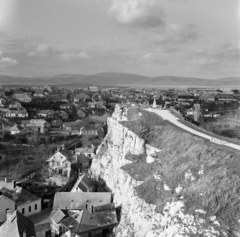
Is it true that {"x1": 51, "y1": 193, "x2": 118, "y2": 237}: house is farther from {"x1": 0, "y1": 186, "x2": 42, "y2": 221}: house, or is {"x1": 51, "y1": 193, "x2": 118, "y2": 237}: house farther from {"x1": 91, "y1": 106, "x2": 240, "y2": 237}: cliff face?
{"x1": 0, "y1": 186, "x2": 42, "y2": 221}: house

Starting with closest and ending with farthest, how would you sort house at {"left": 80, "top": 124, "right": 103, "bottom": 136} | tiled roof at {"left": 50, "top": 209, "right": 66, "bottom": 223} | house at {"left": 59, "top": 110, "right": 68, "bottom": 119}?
1. tiled roof at {"left": 50, "top": 209, "right": 66, "bottom": 223}
2. house at {"left": 80, "top": 124, "right": 103, "bottom": 136}
3. house at {"left": 59, "top": 110, "right": 68, "bottom": 119}

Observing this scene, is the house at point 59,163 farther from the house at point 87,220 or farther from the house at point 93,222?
the house at point 93,222

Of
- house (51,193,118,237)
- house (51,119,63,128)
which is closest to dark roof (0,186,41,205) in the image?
house (51,193,118,237)

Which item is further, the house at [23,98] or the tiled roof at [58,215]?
the house at [23,98]

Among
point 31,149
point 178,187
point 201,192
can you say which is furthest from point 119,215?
point 31,149

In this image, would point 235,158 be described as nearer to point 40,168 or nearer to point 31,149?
point 40,168

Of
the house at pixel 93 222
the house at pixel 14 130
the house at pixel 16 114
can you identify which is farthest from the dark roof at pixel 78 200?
the house at pixel 16 114

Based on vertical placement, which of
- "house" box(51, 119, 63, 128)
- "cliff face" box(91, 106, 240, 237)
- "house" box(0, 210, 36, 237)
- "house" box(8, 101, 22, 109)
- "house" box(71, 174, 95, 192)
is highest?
"cliff face" box(91, 106, 240, 237)
